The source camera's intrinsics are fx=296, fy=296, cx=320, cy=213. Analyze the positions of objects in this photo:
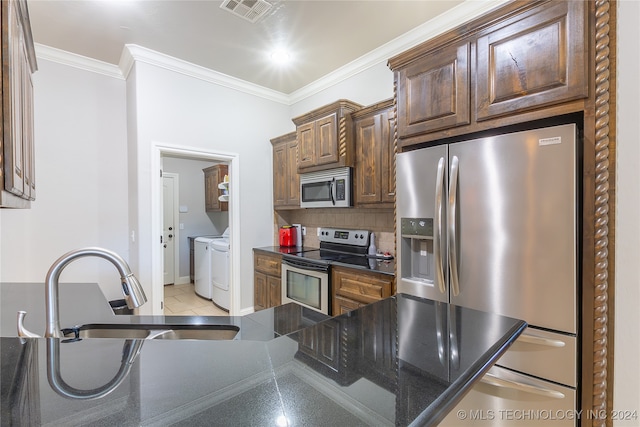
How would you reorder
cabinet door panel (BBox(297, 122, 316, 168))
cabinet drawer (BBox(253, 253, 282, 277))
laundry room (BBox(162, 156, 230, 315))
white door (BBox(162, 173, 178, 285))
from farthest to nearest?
white door (BBox(162, 173, 178, 285)) < laundry room (BBox(162, 156, 230, 315)) < cabinet drawer (BBox(253, 253, 282, 277)) < cabinet door panel (BBox(297, 122, 316, 168))

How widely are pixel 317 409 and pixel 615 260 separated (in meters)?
1.57

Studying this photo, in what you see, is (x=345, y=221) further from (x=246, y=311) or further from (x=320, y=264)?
(x=246, y=311)

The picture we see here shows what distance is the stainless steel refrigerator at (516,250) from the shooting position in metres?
1.38

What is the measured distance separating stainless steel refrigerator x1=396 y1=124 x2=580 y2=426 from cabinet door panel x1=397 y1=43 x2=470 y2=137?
23 cm

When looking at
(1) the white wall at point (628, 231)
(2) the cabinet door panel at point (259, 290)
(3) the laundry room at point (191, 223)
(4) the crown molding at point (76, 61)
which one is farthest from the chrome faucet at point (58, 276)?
(3) the laundry room at point (191, 223)

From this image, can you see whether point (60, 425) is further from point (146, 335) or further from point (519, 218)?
point (519, 218)

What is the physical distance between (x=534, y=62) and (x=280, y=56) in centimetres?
235

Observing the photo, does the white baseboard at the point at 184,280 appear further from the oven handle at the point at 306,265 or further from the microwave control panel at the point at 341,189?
the microwave control panel at the point at 341,189

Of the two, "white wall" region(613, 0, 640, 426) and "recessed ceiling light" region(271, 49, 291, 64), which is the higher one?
"recessed ceiling light" region(271, 49, 291, 64)

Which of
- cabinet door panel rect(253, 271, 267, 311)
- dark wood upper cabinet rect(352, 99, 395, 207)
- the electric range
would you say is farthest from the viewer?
cabinet door panel rect(253, 271, 267, 311)

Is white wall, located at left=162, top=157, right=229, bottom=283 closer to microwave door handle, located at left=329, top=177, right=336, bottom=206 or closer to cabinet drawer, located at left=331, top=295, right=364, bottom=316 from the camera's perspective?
microwave door handle, located at left=329, top=177, right=336, bottom=206

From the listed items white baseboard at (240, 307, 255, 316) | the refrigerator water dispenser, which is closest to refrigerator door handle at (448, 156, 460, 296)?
the refrigerator water dispenser

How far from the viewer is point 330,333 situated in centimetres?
85

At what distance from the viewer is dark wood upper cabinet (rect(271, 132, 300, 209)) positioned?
3662mm
